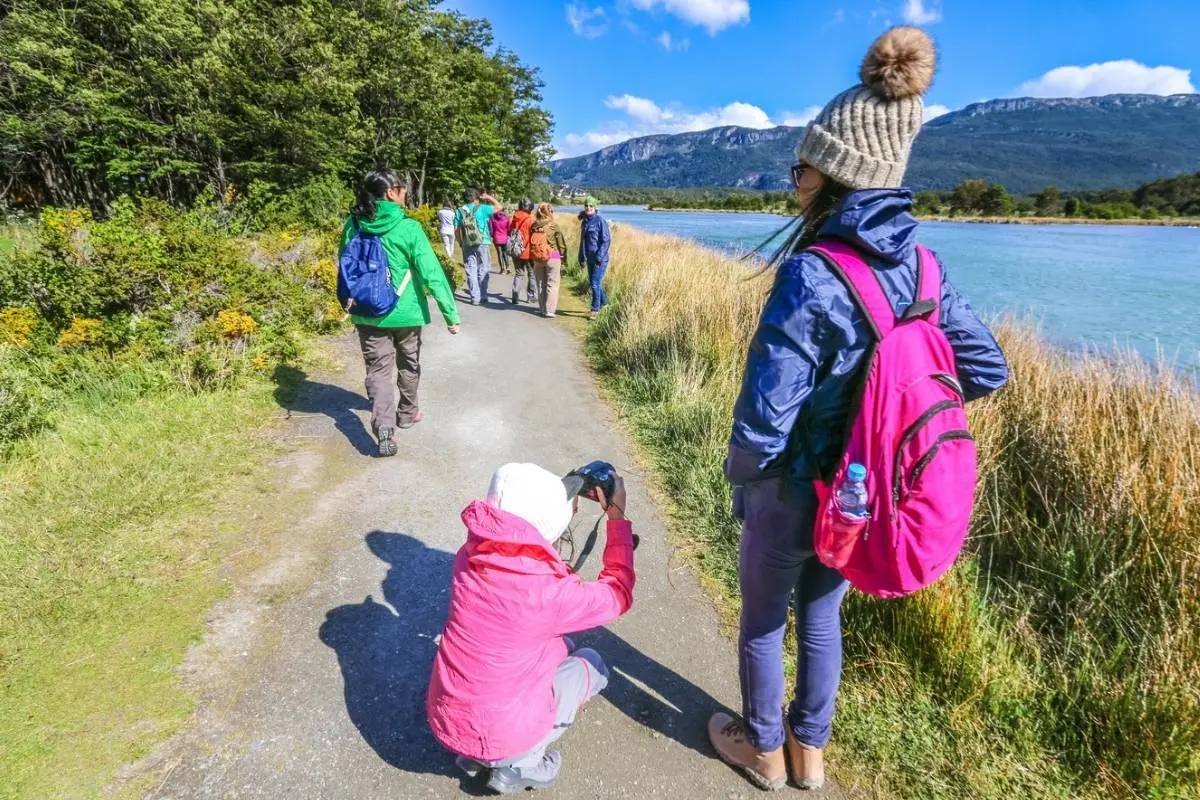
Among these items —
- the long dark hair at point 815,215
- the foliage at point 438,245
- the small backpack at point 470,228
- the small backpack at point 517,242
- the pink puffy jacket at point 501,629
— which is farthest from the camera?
the foliage at point 438,245

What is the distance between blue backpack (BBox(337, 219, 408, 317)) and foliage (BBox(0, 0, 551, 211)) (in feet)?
33.3

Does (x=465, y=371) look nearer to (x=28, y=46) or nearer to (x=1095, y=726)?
(x=1095, y=726)

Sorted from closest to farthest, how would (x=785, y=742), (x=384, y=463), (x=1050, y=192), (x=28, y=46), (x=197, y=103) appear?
(x=785, y=742) → (x=384, y=463) → (x=28, y=46) → (x=197, y=103) → (x=1050, y=192)

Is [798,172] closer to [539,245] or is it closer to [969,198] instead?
[539,245]

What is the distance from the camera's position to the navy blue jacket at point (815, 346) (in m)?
1.30

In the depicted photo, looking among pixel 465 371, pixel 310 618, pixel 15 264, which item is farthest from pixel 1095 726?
pixel 15 264

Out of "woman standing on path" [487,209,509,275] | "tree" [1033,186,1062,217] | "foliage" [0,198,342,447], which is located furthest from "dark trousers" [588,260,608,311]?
"tree" [1033,186,1062,217]

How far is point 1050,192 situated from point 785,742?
62905 mm

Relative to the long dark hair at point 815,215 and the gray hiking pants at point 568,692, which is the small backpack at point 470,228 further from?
the long dark hair at point 815,215

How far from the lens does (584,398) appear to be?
5.76 meters

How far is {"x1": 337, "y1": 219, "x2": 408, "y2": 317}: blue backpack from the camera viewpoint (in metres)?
3.87

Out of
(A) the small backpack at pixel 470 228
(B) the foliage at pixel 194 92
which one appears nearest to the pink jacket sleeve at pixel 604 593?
(A) the small backpack at pixel 470 228

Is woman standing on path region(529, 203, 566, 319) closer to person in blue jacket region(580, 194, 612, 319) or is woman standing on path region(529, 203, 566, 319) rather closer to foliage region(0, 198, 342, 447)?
person in blue jacket region(580, 194, 612, 319)

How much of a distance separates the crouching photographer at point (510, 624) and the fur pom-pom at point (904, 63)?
1.36 m
